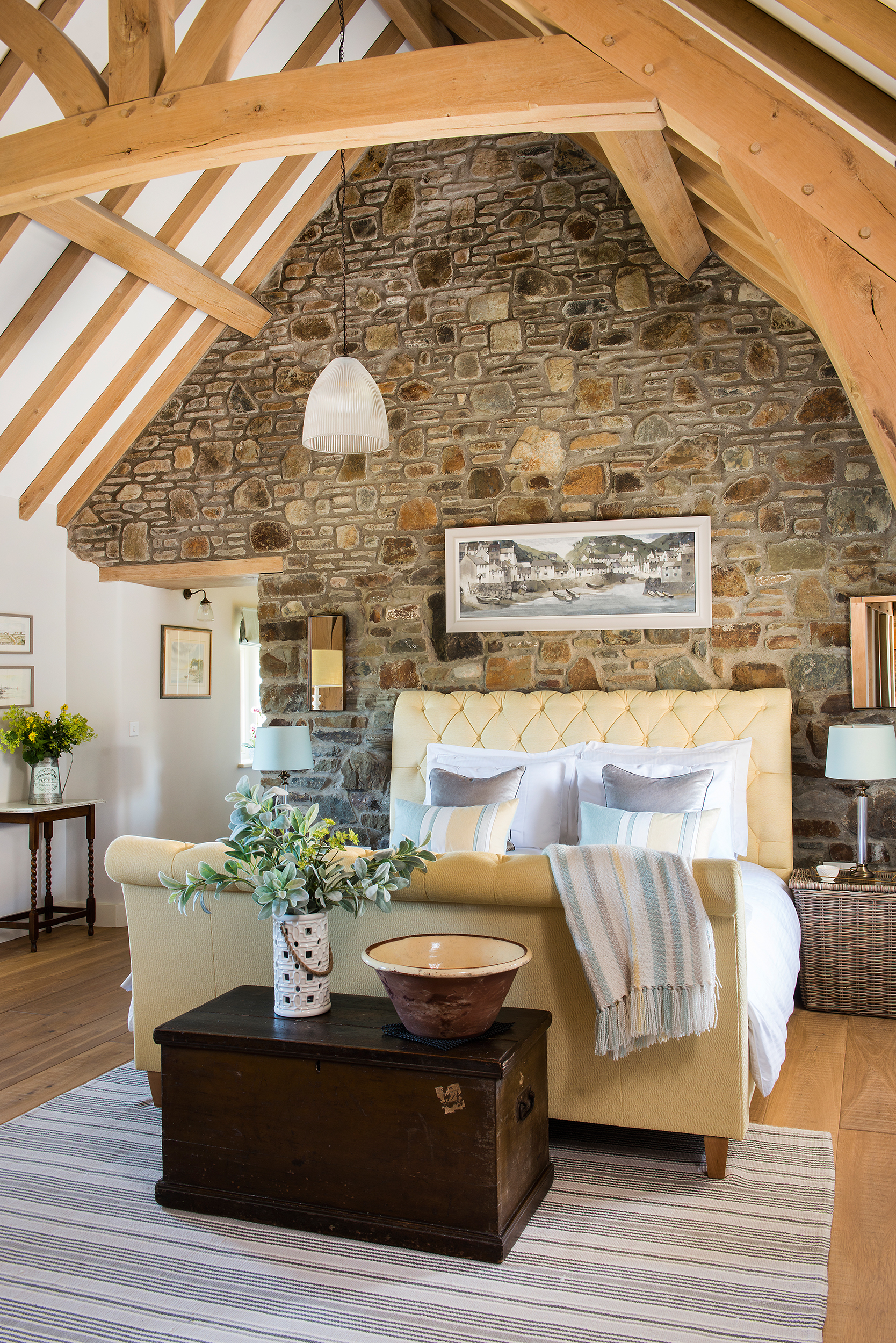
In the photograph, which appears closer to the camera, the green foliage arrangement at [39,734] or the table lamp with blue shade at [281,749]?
the table lamp with blue shade at [281,749]

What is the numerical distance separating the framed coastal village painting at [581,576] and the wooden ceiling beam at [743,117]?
8.05ft

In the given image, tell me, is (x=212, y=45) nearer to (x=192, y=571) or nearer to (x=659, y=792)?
(x=192, y=571)

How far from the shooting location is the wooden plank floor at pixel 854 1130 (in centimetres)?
223

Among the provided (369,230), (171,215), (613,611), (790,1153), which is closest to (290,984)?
(790,1153)

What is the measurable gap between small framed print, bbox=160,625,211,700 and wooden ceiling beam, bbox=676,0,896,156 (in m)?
5.23

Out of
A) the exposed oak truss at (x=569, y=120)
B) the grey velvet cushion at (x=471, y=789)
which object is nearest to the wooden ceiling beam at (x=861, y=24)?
the exposed oak truss at (x=569, y=120)

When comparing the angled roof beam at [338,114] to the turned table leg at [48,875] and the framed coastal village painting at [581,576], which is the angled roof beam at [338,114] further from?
the turned table leg at [48,875]

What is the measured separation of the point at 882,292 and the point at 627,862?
1669 mm

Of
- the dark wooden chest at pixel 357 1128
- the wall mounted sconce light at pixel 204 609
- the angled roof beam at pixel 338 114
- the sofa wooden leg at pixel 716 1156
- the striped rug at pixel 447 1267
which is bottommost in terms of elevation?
the striped rug at pixel 447 1267

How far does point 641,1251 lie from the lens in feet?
8.00

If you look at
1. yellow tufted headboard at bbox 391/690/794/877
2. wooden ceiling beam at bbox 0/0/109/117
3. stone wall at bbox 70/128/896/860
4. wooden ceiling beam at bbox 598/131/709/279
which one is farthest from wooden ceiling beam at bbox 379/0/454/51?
yellow tufted headboard at bbox 391/690/794/877

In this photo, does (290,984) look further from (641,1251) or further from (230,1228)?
(641,1251)

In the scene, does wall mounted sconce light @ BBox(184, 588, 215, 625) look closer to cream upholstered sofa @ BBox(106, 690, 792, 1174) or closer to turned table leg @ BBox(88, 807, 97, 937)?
turned table leg @ BBox(88, 807, 97, 937)

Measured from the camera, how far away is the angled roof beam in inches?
122
